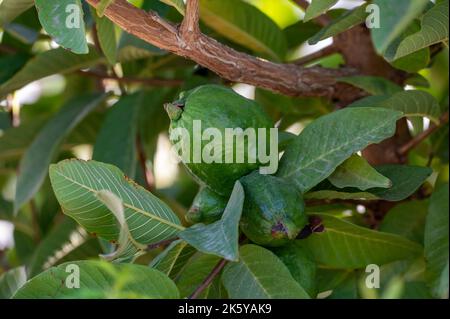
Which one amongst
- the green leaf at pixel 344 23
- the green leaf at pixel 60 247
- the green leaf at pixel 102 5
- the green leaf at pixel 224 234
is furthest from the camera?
the green leaf at pixel 60 247

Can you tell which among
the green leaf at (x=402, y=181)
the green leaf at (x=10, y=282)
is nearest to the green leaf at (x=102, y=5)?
the green leaf at (x=402, y=181)

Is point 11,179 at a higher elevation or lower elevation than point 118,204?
lower

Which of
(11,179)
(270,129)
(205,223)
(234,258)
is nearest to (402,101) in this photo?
Result: (270,129)

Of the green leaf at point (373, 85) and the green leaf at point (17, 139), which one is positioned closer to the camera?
the green leaf at point (373, 85)

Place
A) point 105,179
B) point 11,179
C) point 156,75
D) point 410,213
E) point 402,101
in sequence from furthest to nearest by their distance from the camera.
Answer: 1. point 11,179
2. point 156,75
3. point 410,213
4. point 402,101
5. point 105,179

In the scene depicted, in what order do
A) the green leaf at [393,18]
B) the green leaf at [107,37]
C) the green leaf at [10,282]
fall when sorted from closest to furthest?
the green leaf at [393,18]
the green leaf at [107,37]
the green leaf at [10,282]

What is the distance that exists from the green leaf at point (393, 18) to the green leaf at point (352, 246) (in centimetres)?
43

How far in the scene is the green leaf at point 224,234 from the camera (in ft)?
2.80

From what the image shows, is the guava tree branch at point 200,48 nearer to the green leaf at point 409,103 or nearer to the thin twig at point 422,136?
the green leaf at point 409,103

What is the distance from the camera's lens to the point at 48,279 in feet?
3.03

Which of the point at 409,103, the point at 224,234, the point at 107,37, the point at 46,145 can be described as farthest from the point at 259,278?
the point at 46,145

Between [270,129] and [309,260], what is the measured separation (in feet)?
0.58

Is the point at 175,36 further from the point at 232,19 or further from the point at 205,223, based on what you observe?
the point at 232,19

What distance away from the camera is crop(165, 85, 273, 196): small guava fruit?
1020 mm
